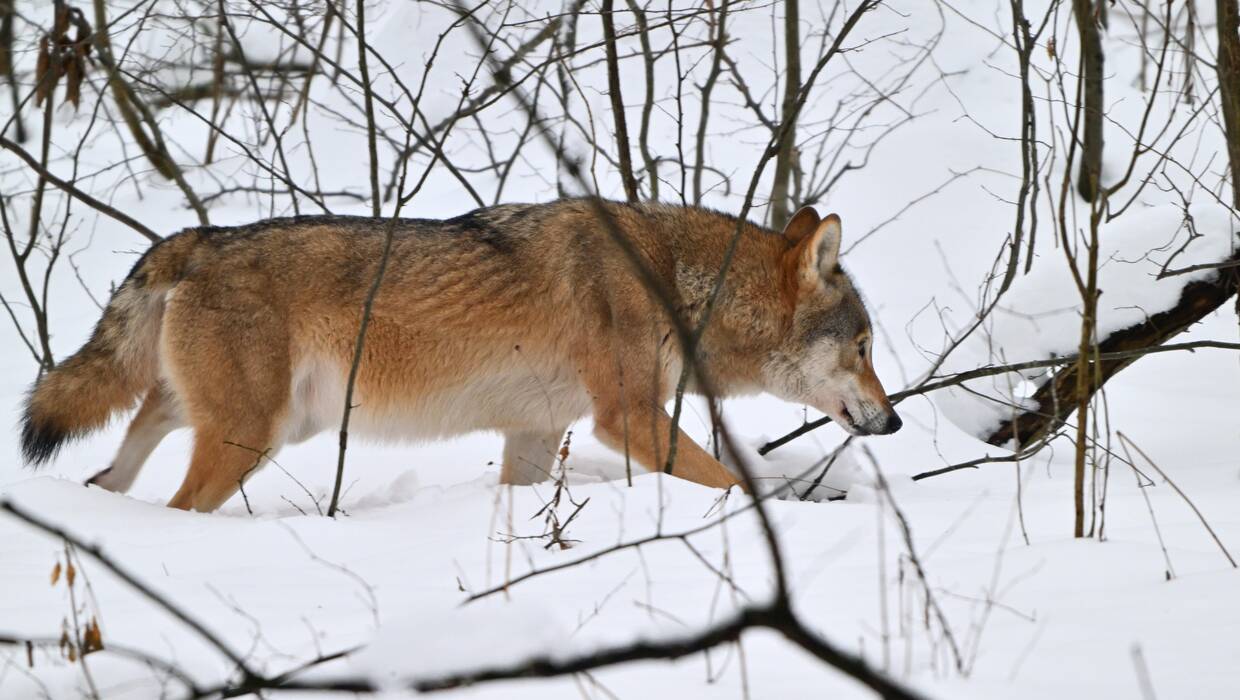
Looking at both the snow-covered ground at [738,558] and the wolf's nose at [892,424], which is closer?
the snow-covered ground at [738,558]

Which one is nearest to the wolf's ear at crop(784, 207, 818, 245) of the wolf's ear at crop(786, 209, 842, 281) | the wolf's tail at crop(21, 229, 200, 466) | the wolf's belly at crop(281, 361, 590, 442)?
the wolf's ear at crop(786, 209, 842, 281)

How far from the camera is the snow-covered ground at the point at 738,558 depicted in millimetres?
2607

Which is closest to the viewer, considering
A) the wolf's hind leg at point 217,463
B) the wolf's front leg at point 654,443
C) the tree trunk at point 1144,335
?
the wolf's hind leg at point 217,463

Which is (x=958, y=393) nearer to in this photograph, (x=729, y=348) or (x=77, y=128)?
(x=729, y=348)

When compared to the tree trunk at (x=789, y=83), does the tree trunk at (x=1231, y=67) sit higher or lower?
lower

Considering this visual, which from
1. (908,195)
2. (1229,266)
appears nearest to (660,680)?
(1229,266)

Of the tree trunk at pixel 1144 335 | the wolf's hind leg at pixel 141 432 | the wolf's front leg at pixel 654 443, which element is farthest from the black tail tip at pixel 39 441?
the tree trunk at pixel 1144 335

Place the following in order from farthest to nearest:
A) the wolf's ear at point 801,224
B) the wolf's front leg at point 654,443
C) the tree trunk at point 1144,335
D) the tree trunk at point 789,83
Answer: the tree trunk at point 789,83, the wolf's ear at point 801,224, the tree trunk at point 1144,335, the wolf's front leg at point 654,443

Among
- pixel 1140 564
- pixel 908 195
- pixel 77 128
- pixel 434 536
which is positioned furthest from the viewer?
pixel 77 128

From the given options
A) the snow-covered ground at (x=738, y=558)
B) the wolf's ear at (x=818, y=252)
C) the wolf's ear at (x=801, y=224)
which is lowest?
the snow-covered ground at (x=738, y=558)

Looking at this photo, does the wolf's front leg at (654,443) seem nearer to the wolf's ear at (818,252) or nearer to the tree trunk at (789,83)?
the wolf's ear at (818,252)

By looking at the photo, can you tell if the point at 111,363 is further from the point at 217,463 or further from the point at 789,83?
the point at 789,83

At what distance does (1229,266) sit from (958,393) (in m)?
1.65

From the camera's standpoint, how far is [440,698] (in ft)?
Answer: 8.43
